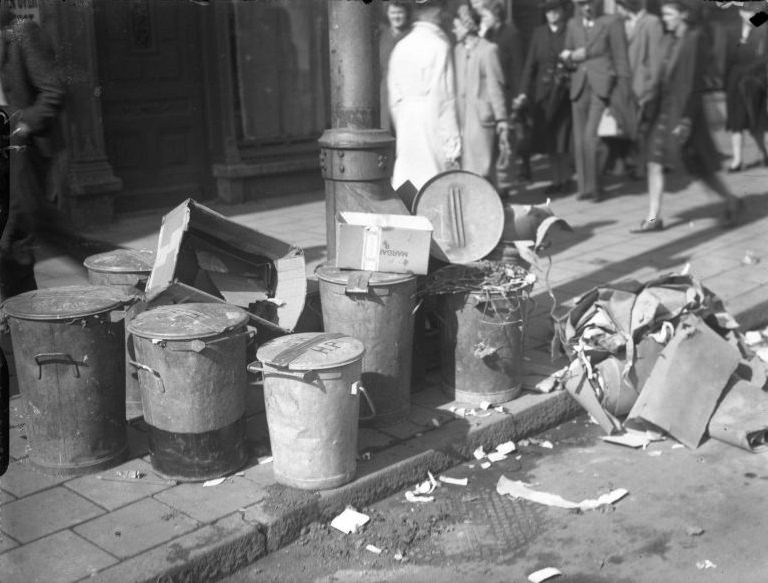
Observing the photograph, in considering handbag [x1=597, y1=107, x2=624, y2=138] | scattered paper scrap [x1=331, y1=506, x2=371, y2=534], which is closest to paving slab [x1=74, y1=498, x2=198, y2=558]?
scattered paper scrap [x1=331, y1=506, x2=371, y2=534]

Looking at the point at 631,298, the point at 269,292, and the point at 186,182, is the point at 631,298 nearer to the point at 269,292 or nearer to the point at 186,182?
the point at 269,292

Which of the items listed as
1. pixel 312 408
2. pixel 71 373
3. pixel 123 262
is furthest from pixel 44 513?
pixel 123 262

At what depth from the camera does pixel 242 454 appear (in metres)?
4.79

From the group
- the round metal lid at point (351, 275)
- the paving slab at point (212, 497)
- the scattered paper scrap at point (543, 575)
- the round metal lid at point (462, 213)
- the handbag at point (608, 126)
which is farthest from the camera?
the handbag at point (608, 126)

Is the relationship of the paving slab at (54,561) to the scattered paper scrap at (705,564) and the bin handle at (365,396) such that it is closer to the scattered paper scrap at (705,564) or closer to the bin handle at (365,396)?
the bin handle at (365,396)

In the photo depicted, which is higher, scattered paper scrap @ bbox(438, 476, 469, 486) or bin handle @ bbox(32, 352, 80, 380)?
bin handle @ bbox(32, 352, 80, 380)

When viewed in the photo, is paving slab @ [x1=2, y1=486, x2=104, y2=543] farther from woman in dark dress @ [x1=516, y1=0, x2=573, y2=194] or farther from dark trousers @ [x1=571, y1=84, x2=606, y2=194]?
woman in dark dress @ [x1=516, y1=0, x2=573, y2=194]

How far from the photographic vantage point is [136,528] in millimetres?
4227

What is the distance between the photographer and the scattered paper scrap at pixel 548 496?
15.5ft

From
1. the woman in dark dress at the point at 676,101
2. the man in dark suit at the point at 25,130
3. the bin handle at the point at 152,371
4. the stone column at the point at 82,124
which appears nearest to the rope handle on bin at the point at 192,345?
the bin handle at the point at 152,371

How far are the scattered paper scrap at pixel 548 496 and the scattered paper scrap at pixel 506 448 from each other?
35 cm

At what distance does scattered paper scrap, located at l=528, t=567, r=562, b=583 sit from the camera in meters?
4.07

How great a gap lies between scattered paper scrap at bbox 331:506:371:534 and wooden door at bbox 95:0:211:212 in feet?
20.8

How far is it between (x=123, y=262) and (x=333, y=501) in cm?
179
